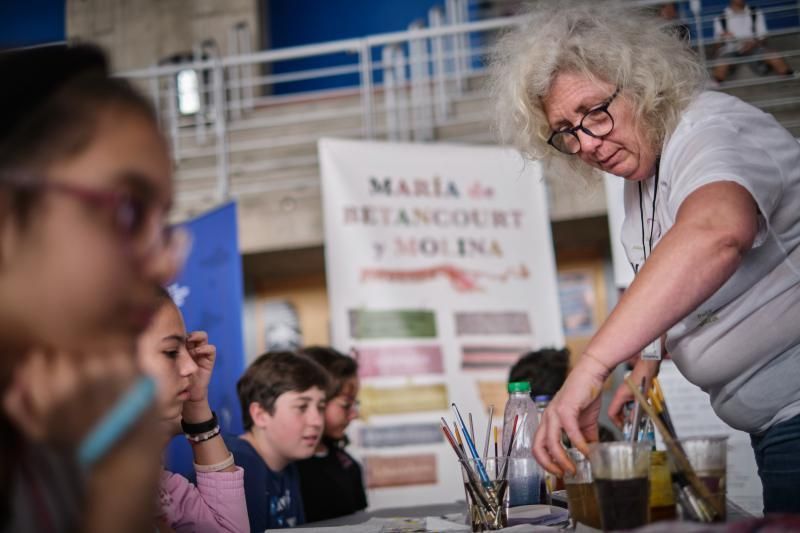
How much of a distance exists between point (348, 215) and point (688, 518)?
2.95 m

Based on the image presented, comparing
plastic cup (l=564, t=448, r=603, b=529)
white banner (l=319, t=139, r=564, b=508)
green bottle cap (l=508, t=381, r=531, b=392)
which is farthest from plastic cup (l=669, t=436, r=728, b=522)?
white banner (l=319, t=139, r=564, b=508)

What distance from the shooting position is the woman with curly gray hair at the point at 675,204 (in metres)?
1.06

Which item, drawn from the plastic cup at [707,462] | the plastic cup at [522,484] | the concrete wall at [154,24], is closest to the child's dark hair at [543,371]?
the plastic cup at [522,484]

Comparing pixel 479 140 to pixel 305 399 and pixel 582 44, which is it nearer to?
pixel 305 399

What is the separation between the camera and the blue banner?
368cm

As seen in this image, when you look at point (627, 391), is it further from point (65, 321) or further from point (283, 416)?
point (65, 321)

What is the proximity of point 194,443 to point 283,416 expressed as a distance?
0.93m

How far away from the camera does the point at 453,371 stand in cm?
380

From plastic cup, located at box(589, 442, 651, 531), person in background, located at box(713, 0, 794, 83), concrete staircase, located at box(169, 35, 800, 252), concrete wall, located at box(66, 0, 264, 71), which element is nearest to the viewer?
plastic cup, located at box(589, 442, 651, 531)

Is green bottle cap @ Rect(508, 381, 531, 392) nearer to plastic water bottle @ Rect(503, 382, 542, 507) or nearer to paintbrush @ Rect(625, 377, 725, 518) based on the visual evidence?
plastic water bottle @ Rect(503, 382, 542, 507)

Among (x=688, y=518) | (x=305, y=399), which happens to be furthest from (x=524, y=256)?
(x=688, y=518)

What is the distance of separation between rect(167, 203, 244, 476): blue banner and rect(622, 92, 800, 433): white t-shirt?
2.61 metres

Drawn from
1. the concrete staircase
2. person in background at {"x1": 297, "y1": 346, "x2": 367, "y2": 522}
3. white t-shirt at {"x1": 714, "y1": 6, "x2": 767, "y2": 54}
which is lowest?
person in background at {"x1": 297, "y1": 346, "x2": 367, "y2": 522}

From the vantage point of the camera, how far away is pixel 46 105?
1.98 ft
